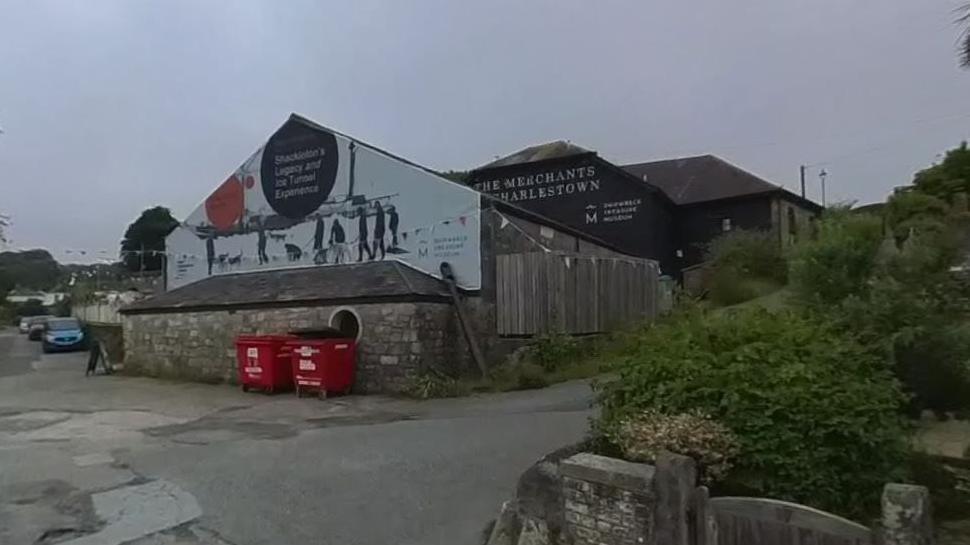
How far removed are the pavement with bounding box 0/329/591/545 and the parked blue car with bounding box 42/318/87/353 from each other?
21.8 m

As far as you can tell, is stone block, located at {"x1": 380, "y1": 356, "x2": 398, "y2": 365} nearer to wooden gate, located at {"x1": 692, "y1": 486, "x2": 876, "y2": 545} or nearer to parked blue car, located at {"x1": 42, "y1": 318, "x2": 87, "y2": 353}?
wooden gate, located at {"x1": 692, "y1": 486, "x2": 876, "y2": 545}

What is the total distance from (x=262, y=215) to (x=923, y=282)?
57.6 ft

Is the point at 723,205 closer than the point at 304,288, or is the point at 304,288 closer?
the point at 304,288

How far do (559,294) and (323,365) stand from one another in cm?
546

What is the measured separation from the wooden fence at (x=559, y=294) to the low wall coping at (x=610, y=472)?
11.5 metres

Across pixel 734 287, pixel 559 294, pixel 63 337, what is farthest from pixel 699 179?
pixel 63 337

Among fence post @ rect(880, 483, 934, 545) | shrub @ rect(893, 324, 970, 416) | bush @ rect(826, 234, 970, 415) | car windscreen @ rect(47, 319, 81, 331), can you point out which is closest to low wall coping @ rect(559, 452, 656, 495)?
fence post @ rect(880, 483, 934, 545)

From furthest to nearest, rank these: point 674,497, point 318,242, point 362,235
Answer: point 318,242, point 362,235, point 674,497

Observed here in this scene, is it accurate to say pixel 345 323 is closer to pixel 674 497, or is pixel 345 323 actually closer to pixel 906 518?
pixel 674 497

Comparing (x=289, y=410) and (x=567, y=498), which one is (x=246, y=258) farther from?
(x=567, y=498)

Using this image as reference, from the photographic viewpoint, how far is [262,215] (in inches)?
813

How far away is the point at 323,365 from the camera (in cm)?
1498

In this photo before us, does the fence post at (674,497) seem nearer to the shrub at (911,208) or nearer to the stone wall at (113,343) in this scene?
the shrub at (911,208)

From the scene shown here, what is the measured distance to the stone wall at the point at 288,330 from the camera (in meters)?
15.5
